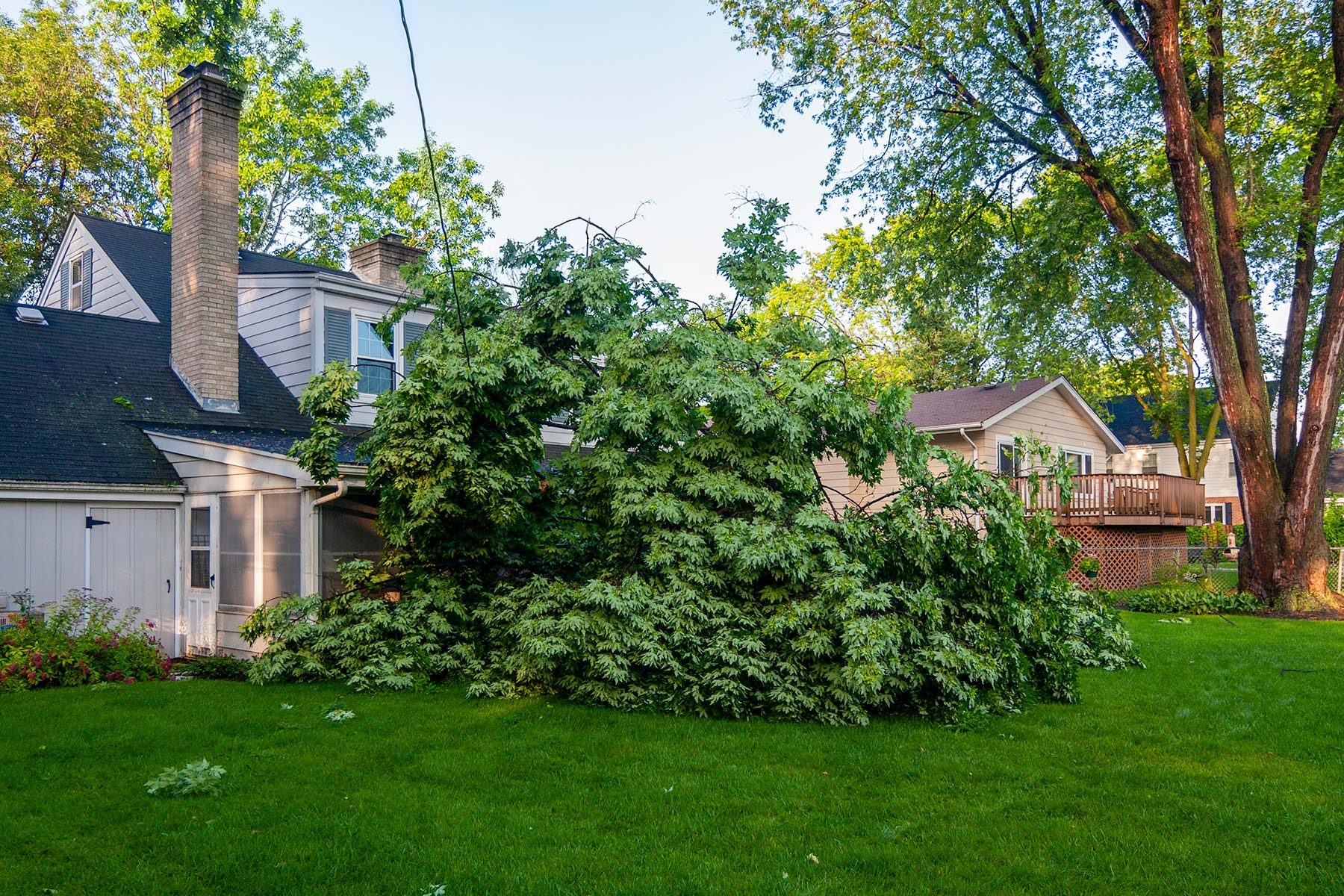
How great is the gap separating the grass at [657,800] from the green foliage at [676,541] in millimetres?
466

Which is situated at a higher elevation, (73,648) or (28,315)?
(28,315)

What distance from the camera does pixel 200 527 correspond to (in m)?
10.6

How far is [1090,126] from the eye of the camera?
54.2 feet

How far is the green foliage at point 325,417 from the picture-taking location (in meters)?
8.48

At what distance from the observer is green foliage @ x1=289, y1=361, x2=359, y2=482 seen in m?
8.48

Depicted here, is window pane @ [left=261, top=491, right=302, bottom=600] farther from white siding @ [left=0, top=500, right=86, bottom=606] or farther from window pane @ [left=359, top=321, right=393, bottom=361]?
window pane @ [left=359, top=321, right=393, bottom=361]

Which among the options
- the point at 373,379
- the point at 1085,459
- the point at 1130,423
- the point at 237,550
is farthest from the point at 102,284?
the point at 1130,423

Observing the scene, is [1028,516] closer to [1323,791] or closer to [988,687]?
[988,687]

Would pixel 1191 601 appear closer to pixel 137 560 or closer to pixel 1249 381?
pixel 1249 381

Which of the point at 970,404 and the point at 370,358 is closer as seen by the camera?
the point at 370,358

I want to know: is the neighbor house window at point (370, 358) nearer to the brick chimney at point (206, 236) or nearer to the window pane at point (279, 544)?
the brick chimney at point (206, 236)

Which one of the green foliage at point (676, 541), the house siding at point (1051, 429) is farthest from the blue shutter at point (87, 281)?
the house siding at point (1051, 429)

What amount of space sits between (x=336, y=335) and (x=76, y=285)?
6.67m

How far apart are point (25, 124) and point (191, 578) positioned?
63.5ft
